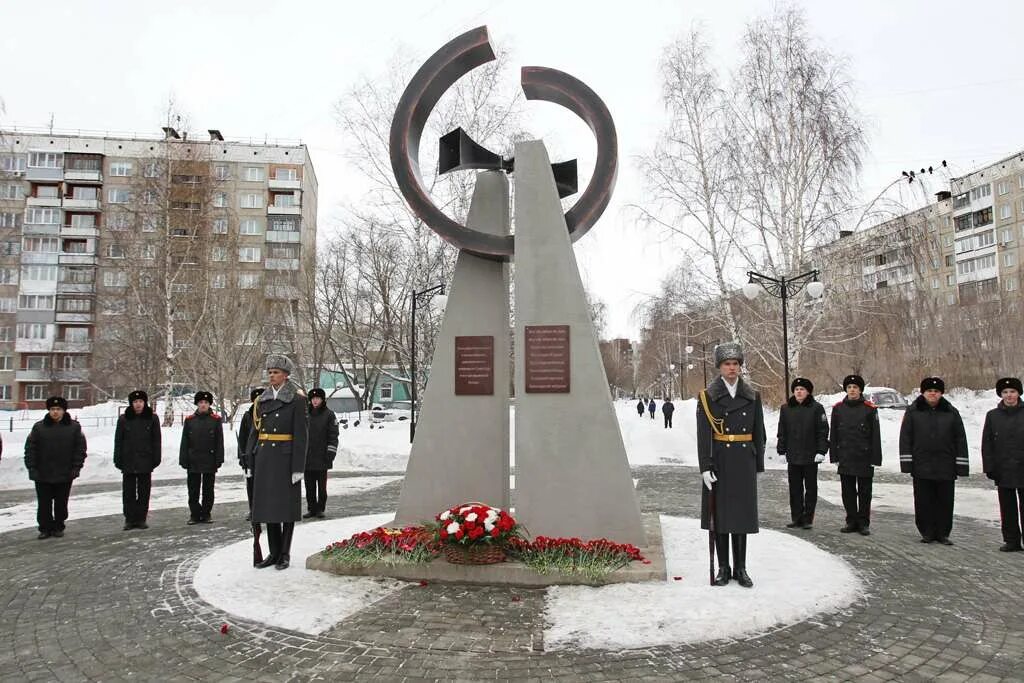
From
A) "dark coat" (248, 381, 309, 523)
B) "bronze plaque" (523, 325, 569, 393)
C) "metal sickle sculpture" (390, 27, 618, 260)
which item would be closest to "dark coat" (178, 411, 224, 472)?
"dark coat" (248, 381, 309, 523)

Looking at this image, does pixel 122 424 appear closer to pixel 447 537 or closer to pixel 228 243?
pixel 447 537

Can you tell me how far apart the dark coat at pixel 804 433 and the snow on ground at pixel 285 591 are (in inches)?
219

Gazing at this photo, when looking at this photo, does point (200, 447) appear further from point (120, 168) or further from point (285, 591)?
point (120, 168)

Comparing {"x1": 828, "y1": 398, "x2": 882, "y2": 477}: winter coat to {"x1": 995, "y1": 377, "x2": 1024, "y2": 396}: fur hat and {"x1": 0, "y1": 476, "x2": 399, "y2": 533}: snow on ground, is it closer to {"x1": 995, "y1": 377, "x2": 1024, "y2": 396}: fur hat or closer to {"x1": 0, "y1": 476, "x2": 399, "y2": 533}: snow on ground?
{"x1": 995, "y1": 377, "x2": 1024, "y2": 396}: fur hat

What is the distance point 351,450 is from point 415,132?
41.8 ft

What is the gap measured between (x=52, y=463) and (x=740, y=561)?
8.18 m

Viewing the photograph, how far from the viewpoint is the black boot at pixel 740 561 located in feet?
17.4

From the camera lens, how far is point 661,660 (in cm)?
391

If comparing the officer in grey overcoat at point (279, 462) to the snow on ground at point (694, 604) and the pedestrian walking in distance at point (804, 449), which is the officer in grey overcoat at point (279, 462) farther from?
the pedestrian walking in distance at point (804, 449)

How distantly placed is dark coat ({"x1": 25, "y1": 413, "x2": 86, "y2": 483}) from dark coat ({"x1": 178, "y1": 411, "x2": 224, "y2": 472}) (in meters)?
1.21

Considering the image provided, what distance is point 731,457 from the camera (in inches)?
219

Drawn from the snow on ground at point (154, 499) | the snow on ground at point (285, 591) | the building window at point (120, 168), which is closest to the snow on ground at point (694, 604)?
the snow on ground at point (285, 591)

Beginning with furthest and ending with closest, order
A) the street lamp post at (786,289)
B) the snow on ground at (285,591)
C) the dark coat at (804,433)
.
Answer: the street lamp post at (786,289), the dark coat at (804,433), the snow on ground at (285,591)

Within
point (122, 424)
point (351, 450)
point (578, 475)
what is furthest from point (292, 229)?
point (578, 475)
